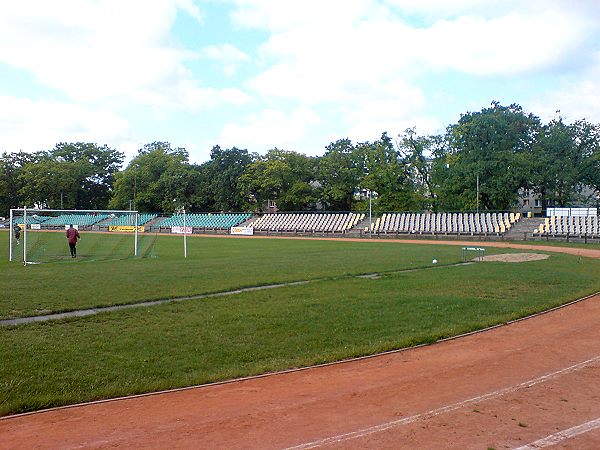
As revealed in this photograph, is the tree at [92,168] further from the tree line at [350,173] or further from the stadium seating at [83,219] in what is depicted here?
the stadium seating at [83,219]

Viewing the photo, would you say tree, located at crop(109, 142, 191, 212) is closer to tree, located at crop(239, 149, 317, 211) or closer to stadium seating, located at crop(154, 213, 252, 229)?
stadium seating, located at crop(154, 213, 252, 229)

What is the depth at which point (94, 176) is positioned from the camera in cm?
9994

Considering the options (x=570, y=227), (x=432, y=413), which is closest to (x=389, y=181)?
(x=570, y=227)

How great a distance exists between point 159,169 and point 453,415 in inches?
3383

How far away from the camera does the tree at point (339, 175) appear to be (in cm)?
6931

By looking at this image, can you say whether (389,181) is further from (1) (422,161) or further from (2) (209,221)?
(2) (209,221)

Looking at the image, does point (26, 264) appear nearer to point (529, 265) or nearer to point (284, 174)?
point (529, 265)

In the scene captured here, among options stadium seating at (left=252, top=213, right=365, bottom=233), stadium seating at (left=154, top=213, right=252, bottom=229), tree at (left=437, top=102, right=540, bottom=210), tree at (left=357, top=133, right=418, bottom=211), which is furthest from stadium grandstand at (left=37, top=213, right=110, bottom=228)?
tree at (left=437, top=102, right=540, bottom=210)

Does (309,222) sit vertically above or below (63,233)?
above

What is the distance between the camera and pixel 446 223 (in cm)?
5197

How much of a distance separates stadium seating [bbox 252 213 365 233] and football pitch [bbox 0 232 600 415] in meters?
37.9

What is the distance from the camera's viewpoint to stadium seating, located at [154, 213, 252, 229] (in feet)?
221

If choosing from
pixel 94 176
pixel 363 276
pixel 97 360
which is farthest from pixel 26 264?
pixel 94 176

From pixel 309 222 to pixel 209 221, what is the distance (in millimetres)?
14949
